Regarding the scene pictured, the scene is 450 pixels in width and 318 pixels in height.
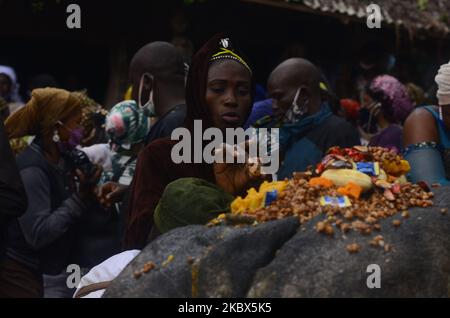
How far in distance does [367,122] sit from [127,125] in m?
2.64

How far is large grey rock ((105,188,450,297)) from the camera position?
2.22 metres

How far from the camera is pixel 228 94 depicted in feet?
11.1

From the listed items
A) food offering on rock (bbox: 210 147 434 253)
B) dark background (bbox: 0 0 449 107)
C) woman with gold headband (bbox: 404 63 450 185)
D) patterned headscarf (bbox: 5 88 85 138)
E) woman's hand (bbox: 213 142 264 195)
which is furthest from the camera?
dark background (bbox: 0 0 449 107)

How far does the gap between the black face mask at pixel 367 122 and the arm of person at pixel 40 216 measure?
111 inches

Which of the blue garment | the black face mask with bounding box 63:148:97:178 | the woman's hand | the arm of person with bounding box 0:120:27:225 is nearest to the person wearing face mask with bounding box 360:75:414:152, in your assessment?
the blue garment

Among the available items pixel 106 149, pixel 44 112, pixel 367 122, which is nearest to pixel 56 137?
pixel 44 112

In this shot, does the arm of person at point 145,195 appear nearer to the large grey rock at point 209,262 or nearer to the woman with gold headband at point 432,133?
the large grey rock at point 209,262

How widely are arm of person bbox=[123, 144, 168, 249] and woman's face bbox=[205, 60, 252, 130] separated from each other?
0.96ft

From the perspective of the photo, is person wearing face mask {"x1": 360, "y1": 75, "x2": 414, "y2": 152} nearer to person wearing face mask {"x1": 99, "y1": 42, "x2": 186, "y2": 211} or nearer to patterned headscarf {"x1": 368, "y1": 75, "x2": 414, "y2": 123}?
patterned headscarf {"x1": 368, "y1": 75, "x2": 414, "y2": 123}

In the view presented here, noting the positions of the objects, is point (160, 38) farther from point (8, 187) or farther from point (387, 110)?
point (8, 187)

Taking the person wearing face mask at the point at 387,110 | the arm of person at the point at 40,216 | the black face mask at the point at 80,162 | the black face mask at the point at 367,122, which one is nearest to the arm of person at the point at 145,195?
the arm of person at the point at 40,216

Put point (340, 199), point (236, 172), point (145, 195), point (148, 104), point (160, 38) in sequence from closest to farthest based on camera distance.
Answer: point (340, 199)
point (236, 172)
point (145, 195)
point (148, 104)
point (160, 38)

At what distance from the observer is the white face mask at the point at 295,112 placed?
543 cm

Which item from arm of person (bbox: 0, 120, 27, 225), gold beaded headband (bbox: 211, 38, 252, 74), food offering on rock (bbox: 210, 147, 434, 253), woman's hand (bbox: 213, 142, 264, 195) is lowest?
food offering on rock (bbox: 210, 147, 434, 253)
